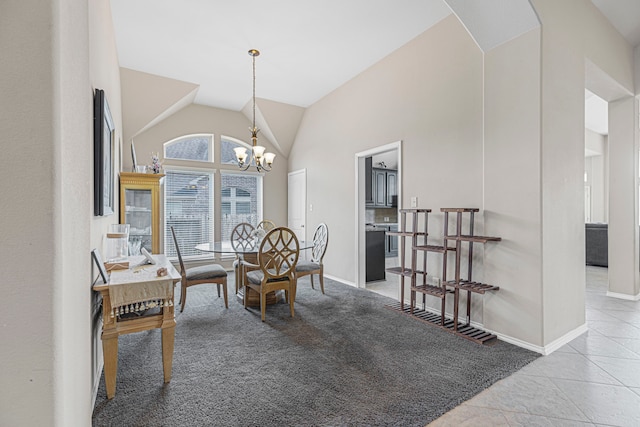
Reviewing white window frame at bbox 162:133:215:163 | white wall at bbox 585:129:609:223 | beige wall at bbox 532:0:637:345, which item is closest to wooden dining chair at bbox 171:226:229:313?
white window frame at bbox 162:133:215:163

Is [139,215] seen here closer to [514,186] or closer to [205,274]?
[205,274]

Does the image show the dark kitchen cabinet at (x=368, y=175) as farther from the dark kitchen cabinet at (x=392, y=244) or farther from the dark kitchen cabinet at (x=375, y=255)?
the dark kitchen cabinet at (x=392, y=244)

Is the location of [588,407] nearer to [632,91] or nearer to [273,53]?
[632,91]

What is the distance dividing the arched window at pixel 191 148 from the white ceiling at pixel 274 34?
127 centimetres

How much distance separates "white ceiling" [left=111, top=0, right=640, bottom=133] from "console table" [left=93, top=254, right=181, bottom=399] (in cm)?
263

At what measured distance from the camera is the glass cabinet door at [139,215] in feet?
13.3

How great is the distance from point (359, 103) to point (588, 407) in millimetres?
4017

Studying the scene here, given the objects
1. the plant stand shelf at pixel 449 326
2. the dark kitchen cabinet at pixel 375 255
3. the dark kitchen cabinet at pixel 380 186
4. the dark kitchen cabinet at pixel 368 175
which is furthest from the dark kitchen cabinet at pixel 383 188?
the plant stand shelf at pixel 449 326

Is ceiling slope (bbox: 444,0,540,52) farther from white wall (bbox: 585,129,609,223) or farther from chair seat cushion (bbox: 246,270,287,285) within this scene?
white wall (bbox: 585,129,609,223)

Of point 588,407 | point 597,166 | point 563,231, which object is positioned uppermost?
point 597,166

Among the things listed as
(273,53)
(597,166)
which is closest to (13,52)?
(273,53)

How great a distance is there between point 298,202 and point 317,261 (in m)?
1.98

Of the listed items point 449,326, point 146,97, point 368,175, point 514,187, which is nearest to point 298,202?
point 368,175

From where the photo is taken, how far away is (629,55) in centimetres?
367
